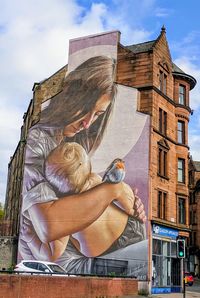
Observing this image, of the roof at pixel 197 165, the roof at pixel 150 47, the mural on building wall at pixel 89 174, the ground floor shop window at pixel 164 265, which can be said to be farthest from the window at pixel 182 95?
the roof at pixel 197 165

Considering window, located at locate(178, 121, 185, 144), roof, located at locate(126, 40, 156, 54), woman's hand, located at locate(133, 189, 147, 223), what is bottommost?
woman's hand, located at locate(133, 189, 147, 223)

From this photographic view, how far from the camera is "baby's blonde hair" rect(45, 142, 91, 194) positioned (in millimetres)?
37469

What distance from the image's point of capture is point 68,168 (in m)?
38.4

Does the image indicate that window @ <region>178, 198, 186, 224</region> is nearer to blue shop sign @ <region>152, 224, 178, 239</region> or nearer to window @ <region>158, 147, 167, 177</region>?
blue shop sign @ <region>152, 224, 178, 239</region>

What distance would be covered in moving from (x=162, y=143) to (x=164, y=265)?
9465 mm

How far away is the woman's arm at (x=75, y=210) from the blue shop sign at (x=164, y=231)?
220cm

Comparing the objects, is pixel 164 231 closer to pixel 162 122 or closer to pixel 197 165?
pixel 162 122

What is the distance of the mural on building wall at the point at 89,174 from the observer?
34375mm

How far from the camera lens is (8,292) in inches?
733

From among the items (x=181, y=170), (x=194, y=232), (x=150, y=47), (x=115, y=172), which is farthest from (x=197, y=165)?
(x=115, y=172)

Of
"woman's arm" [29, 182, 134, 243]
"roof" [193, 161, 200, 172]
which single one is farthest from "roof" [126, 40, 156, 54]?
"roof" [193, 161, 200, 172]

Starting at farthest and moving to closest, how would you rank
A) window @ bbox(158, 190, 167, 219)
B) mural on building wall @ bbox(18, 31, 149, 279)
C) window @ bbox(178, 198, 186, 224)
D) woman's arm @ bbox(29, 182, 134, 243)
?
1. window @ bbox(178, 198, 186, 224)
2. window @ bbox(158, 190, 167, 219)
3. woman's arm @ bbox(29, 182, 134, 243)
4. mural on building wall @ bbox(18, 31, 149, 279)

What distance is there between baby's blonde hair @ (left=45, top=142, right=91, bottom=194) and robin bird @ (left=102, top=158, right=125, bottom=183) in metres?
1.76

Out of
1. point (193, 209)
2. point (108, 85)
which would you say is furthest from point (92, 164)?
point (193, 209)
